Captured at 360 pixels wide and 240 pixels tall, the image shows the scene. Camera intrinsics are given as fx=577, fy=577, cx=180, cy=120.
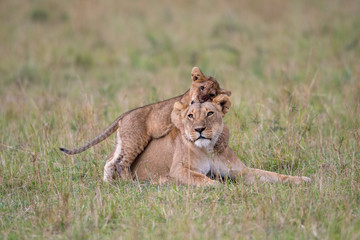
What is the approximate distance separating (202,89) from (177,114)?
356mm

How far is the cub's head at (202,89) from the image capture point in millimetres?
5477

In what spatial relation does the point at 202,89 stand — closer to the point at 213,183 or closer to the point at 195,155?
the point at 195,155

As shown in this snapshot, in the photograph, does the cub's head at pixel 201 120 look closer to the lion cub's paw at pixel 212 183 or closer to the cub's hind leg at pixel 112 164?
the lion cub's paw at pixel 212 183

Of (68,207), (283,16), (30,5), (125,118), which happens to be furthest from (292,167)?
(30,5)

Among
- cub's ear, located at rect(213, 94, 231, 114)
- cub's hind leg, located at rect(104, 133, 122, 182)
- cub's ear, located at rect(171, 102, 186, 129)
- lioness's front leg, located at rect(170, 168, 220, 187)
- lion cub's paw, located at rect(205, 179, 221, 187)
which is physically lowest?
cub's hind leg, located at rect(104, 133, 122, 182)

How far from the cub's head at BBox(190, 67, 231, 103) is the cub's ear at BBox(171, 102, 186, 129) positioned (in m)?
0.12

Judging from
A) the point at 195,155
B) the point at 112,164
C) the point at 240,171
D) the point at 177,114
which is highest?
the point at 177,114

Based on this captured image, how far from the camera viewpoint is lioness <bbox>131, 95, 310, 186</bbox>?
5082 mm

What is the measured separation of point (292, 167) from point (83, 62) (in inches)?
264

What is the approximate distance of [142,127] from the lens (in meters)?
Result: 5.81

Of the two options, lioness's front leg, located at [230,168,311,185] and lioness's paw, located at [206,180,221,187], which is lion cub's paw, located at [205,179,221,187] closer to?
lioness's paw, located at [206,180,221,187]

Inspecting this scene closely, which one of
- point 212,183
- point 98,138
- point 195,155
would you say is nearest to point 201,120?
point 195,155

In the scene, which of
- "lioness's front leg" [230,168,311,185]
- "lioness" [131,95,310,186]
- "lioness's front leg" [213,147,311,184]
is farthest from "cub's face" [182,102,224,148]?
"lioness's front leg" [230,168,311,185]

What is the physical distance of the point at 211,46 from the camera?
11.9 metres
